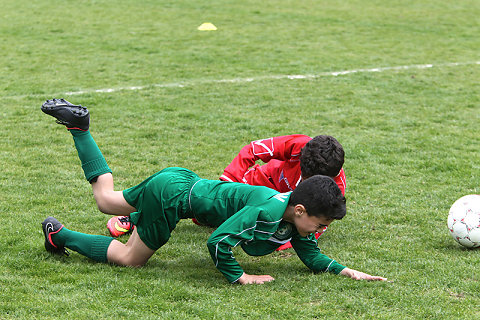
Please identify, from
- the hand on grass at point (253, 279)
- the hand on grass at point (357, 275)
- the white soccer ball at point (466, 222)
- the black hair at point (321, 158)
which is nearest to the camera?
the hand on grass at point (253, 279)

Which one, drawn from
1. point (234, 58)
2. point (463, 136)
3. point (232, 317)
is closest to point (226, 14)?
point (234, 58)

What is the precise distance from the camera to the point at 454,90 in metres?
10.5

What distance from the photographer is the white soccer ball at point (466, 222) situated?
187 inches

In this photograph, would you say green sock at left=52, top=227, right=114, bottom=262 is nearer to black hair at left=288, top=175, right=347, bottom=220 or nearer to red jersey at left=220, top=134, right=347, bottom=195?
red jersey at left=220, top=134, right=347, bottom=195

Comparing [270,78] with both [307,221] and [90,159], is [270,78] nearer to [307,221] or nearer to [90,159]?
[90,159]

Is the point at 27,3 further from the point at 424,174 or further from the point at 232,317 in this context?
the point at 232,317

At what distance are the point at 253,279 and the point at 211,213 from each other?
20.9 inches

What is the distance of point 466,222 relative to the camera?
476 cm

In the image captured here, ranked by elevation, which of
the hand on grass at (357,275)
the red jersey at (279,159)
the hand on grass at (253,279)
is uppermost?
the red jersey at (279,159)

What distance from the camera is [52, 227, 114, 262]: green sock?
4.41m

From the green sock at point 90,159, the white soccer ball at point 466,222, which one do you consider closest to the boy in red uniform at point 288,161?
the white soccer ball at point 466,222

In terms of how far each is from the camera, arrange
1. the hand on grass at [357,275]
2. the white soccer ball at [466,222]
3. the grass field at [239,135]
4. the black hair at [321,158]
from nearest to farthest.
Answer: the grass field at [239,135] < the hand on grass at [357,275] < the black hair at [321,158] < the white soccer ball at [466,222]

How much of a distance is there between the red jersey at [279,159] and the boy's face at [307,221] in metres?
1.01

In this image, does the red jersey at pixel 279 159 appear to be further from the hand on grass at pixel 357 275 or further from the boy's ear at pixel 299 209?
the boy's ear at pixel 299 209
